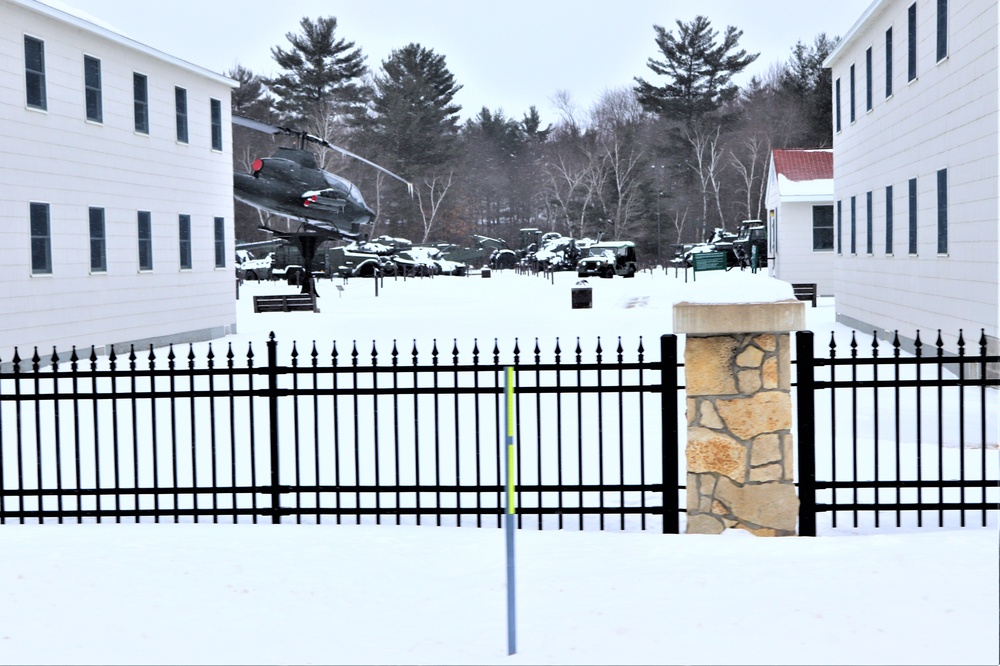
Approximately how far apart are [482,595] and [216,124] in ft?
71.5

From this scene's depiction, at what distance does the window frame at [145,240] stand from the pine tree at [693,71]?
60718 mm

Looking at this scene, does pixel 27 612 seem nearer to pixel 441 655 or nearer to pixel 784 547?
pixel 441 655

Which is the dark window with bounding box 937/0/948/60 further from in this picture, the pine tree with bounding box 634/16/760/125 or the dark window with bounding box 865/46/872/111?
the pine tree with bounding box 634/16/760/125

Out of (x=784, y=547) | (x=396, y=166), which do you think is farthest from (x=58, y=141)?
(x=396, y=166)

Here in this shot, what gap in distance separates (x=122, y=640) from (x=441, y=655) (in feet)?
5.45

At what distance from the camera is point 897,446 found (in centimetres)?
761

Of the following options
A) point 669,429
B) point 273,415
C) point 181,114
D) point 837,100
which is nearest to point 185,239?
point 181,114

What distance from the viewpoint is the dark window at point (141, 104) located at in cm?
2261

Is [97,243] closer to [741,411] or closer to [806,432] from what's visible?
[741,411]

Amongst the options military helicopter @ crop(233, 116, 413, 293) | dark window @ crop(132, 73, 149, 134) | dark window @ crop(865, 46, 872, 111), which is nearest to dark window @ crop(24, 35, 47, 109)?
dark window @ crop(132, 73, 149, 134)

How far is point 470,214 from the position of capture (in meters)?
92.6

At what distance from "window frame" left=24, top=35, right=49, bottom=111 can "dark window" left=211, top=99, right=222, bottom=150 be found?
7119 mm

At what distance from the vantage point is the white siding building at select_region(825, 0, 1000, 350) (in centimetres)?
1498

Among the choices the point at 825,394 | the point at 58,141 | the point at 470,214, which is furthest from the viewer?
the point at 470,214
